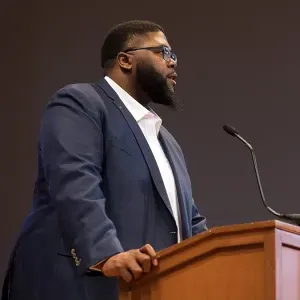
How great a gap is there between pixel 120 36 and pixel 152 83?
0.25 m

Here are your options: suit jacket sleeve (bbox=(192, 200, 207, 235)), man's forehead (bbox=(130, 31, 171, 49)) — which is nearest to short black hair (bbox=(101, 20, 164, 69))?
man's forehead (bbox=(130, 31, 171, 49))

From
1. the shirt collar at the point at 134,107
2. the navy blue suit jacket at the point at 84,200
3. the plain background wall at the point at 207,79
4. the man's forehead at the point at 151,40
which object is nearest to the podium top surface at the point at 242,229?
the navy blue suit jacket at the point at 84,200

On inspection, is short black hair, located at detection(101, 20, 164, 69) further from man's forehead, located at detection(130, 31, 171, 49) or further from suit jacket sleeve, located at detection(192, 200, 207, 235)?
suit jacket sleeve, located at detection(192, 200, 207, 235)

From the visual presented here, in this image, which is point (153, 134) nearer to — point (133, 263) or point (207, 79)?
point (133, 263)

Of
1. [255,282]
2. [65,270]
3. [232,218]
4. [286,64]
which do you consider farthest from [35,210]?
[286,64]

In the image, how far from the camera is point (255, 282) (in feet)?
5.92

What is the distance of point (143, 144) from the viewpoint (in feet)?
8.09

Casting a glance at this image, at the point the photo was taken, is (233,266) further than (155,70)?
No

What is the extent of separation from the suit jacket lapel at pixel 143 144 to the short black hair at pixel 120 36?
27 cm

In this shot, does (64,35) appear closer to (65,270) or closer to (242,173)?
(242,173)

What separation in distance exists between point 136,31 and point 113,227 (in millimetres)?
991

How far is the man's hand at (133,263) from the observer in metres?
1.94

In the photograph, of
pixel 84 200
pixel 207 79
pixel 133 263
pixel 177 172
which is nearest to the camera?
pixel 133 263

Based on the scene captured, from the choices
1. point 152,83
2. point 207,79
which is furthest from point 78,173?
point 207,79
